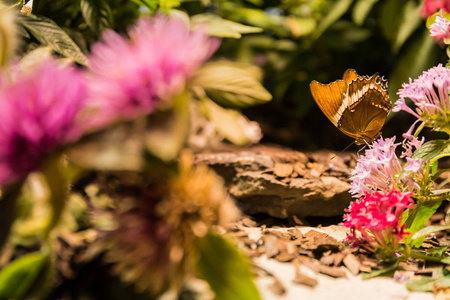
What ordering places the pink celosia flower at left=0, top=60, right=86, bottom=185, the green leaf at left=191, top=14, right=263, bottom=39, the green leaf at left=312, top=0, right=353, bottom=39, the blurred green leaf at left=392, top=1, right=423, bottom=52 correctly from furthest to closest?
the green leaf at left=312, top=0, right=353, bottom=39 < the blurred green leaf at left=392, top=1, right=423, bottom=52 < the green leaf at left=191, top=14, right=263, bottom=39 < the pink celosia flower at left=0, top=60, right=86, bottom=185

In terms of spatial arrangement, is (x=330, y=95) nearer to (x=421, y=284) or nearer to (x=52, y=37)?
(x=421, y=284)

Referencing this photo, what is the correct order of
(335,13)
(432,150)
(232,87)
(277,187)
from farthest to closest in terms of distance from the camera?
(335,13)
(277,187)
(432,150)
(232,87)

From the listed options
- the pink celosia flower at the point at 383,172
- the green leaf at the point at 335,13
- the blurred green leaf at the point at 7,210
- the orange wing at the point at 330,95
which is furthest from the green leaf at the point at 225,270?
the green leaf at the point at 335,13

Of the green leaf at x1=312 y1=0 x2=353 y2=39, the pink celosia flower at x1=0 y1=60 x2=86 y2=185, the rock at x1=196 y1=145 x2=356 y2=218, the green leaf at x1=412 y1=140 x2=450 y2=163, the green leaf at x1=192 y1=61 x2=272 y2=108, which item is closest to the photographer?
the pink celosia flower at x1=0 y1=60 x2=86 y2=185

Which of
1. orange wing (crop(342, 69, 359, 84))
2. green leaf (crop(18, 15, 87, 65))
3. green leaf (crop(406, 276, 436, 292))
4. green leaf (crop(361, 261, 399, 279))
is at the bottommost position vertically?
green leaf (crop(361, 261, 399, 279))

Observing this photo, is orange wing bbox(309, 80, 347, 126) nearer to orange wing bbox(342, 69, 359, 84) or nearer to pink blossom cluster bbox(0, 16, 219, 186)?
orange wing bbox(342, 69, 359, 84)

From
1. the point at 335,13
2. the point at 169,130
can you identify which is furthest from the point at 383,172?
the point at 335,13

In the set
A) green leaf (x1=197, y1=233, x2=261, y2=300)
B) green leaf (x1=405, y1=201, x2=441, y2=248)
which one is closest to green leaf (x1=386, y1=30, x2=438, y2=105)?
green leaf (x1=405, y1=201, x2=441, y2=248)

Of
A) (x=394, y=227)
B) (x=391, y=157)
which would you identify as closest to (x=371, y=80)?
(x=391, y=157)
